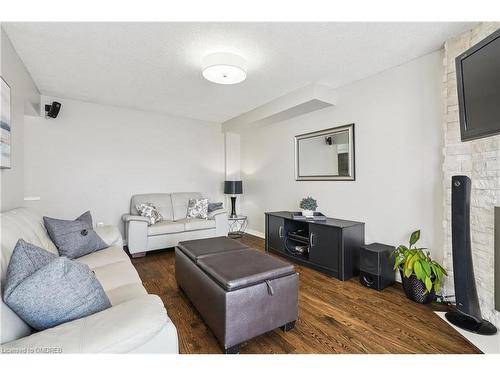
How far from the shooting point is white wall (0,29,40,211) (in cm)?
196

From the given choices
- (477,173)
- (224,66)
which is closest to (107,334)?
(224,66)

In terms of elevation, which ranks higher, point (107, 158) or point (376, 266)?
point (107, 158)

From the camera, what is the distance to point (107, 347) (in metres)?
0.86

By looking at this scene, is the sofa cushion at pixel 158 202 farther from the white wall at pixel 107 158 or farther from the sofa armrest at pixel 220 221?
the sofa armrest at pixel 220 221

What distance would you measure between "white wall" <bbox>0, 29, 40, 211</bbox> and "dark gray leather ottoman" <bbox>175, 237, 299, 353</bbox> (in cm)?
169

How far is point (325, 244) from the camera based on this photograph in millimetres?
2805

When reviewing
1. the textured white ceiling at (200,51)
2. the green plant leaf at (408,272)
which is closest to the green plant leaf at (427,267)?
the green plant leaf at (408,272)

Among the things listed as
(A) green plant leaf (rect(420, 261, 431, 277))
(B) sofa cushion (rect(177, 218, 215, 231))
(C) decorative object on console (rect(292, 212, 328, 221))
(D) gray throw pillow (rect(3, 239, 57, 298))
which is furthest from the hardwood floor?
(B) sofa cushion (rect(177, 218, 215, 231))

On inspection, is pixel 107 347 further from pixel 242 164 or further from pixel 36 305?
pixel 242 164

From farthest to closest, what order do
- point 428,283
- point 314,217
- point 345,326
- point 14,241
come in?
point 314,217
point 428,283
point 345,326
point 14,241

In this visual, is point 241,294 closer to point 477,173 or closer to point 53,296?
point 53,296

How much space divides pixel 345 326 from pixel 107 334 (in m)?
1.61

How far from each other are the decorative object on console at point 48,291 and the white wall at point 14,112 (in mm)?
1323

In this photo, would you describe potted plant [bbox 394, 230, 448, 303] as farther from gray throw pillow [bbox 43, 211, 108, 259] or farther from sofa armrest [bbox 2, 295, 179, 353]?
gray throw pillow [bbox 43, 211, 108, 259]
